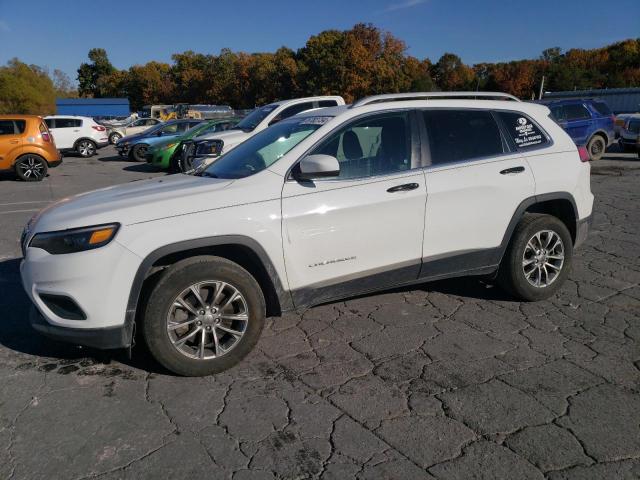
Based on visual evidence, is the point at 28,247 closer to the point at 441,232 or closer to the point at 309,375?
the point at 309,375

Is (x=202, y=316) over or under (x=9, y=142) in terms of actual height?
under

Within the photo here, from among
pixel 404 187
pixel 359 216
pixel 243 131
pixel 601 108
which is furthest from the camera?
pixel 601 108

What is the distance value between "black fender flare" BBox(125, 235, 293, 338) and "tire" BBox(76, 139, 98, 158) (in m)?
20.5

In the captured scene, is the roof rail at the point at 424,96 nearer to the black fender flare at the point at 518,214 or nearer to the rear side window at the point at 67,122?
the black fender flare at the point at 518,214

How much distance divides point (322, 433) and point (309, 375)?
0.66 m

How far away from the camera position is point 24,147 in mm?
13977

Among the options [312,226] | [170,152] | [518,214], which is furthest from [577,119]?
[312,226]

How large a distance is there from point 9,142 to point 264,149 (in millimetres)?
12713

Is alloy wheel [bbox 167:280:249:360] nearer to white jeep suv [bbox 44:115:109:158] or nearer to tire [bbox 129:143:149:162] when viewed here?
tire [bbox 129:143:149:162]

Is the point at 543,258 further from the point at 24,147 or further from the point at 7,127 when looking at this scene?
the point at 7,127

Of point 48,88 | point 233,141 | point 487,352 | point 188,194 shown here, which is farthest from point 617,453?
point 48,88

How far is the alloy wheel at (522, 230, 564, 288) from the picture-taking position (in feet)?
14.8

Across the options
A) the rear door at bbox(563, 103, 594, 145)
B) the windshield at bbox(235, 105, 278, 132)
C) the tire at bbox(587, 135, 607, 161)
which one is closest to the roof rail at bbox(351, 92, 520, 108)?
the windshield at bbox(235, 105, 278, 132)

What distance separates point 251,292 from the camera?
343 cm
